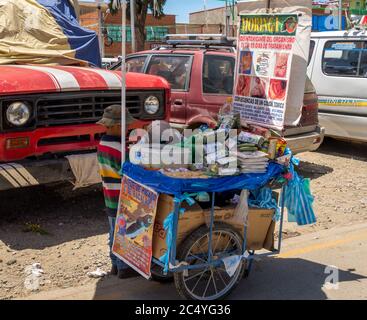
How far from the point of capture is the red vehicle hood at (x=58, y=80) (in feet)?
15.1

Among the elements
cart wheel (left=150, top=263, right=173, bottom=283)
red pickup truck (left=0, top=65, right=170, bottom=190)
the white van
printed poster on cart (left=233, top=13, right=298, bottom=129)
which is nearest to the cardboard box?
cart wheel (left=150, top=263, right=173, bottom=283)

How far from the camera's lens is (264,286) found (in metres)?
4.12

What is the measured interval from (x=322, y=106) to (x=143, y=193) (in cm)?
615

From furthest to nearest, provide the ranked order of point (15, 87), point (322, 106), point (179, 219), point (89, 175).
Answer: point (322, 106) → point (89, 175) → point (15, 87) → point (179, 219)

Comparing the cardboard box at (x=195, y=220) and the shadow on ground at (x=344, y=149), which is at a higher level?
the cardboard box at (x=195, y=220)

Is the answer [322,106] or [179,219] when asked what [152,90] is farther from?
[322,106]

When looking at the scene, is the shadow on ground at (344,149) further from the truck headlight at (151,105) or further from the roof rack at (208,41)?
the truck headlight at (151,105)

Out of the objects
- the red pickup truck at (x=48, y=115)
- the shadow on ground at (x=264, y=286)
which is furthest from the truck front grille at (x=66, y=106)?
the shadow on ground at (x=264, y=286)

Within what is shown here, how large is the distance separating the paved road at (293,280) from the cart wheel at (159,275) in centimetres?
6

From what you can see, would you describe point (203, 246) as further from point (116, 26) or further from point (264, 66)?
point (116, 26)

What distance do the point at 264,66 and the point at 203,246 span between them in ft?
5.36
